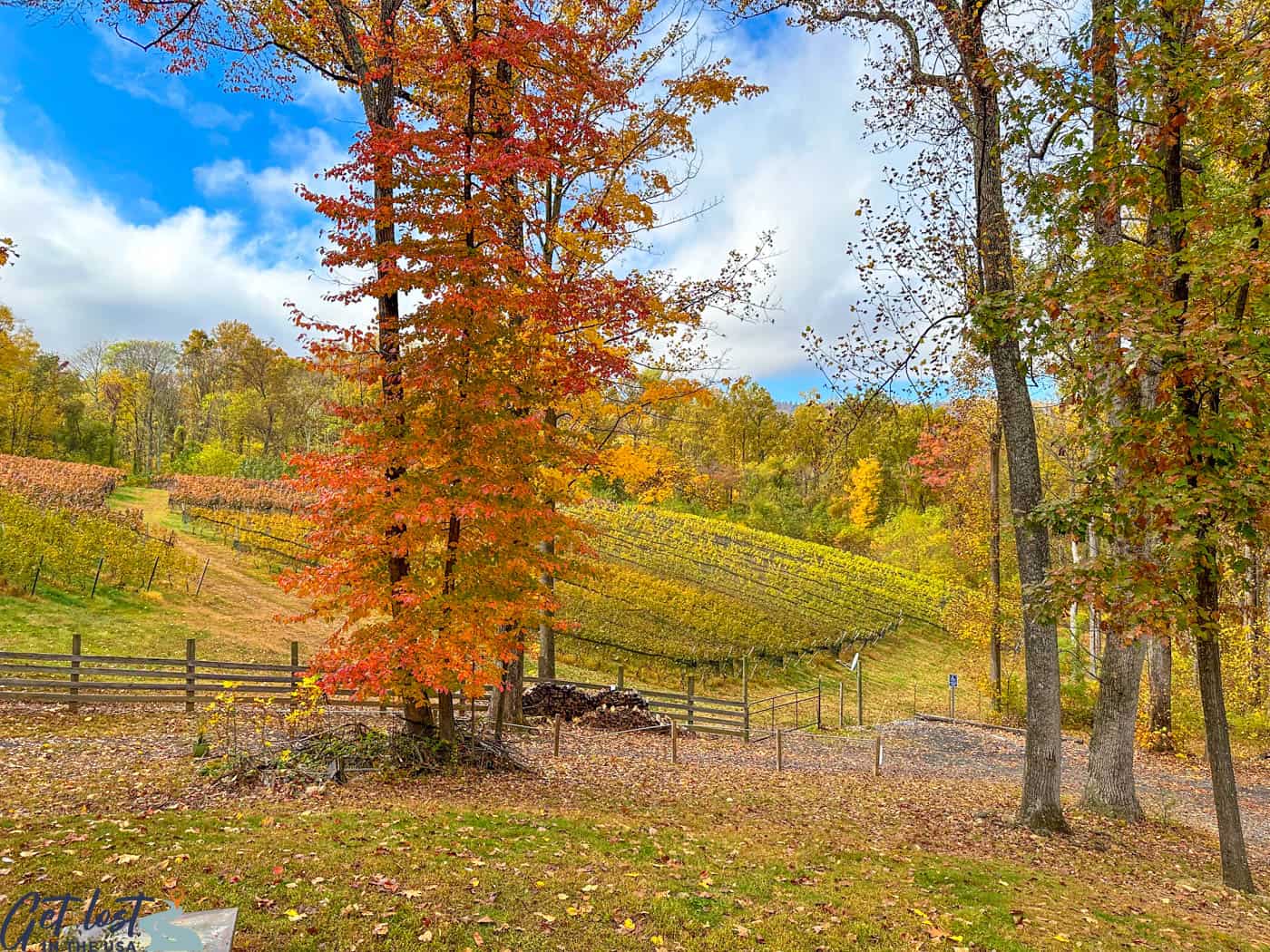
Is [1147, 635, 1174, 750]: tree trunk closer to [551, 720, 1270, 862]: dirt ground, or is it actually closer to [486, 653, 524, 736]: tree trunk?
[551, 720, 1270, 862]: dirt ground

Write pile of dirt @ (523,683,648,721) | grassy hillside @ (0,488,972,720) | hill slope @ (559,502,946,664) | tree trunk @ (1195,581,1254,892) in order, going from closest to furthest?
tree trunk @ (1195,581,1254,892)
pile of dirt @ (523,683,648,721)
grassy hillside @ (0,488,972,720)
hill slope @ (559,502,946,664)

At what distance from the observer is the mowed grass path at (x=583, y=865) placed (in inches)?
183

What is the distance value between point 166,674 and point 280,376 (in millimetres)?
45437

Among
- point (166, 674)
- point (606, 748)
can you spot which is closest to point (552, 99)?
point (606, 748)

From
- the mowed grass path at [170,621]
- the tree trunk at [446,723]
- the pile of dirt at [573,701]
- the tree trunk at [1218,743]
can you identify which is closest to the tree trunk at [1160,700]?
the tree trunk at [1218,743]

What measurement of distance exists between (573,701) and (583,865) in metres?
9.01

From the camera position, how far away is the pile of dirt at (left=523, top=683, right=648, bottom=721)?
1430 cm

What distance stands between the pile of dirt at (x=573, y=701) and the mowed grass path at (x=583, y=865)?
15.7 feet

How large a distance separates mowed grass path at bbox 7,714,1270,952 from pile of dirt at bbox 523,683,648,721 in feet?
15.7

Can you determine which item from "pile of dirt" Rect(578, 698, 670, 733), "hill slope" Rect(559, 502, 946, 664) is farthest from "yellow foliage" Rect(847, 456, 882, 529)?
"pile of dirt" Rect(578, 698, 670, 733)

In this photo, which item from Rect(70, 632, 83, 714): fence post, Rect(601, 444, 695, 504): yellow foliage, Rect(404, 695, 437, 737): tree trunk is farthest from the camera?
Rect(601, 444, 695, 504): yellow foliage

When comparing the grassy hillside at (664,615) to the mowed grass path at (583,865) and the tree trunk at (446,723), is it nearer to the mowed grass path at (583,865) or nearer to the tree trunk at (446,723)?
the tree trunk at (446,723)

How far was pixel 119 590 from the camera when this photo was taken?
738 inches

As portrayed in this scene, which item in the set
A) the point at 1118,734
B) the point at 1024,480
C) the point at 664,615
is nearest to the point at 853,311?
the point at 1024,480
